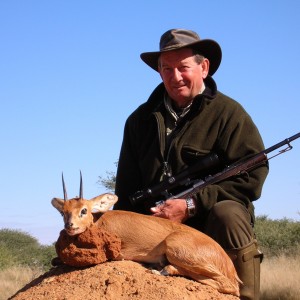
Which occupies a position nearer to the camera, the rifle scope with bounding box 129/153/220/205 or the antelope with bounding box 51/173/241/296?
→ the antelope with bounding box 51/173/241/296

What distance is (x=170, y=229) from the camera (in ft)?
19.5

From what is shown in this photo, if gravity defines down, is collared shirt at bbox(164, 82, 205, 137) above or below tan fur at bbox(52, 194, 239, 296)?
above

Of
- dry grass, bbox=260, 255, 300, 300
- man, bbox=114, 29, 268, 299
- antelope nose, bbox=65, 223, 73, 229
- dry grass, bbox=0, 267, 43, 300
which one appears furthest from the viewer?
dry grass, bbox=0, 267, 43, 300

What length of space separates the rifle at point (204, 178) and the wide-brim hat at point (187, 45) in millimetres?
1072

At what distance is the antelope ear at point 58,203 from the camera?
5711 mm

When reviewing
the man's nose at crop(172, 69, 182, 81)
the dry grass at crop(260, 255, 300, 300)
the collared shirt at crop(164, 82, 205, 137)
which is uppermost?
the man's nose at crop(172, 69, 182, 81)

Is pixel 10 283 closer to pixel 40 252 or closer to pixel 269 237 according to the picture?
pixel 40 252

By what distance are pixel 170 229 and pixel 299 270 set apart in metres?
12.6

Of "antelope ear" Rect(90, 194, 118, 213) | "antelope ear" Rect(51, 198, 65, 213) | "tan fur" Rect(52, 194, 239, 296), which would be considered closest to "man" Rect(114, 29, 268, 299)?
"tan fur" Rect(52, 194, 239, 296)

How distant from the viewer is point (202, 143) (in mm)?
6992

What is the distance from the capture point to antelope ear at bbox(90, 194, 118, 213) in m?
5.82

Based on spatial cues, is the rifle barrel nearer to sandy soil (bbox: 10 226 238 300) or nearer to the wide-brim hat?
the wide-brim hat

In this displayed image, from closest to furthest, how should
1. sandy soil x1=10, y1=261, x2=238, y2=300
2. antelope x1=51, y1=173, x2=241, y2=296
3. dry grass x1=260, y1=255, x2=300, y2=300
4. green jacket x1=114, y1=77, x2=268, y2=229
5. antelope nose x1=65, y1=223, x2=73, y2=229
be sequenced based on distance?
1. sandy soil x1=10, y1=261, x2=238, y2=300
2. antelope nose x1=65, y1=223, x2=73, y2=229
3. antelope x1=51, y1=173, x2=241, y2=296
4. green jacket x1=114, y1=77, x2=268, y2=229
5. dry grass x1=260, y1=255, x2=300, y2=300

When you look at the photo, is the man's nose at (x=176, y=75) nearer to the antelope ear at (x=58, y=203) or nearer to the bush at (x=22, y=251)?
the antelope ear at (x=58, y=203)
